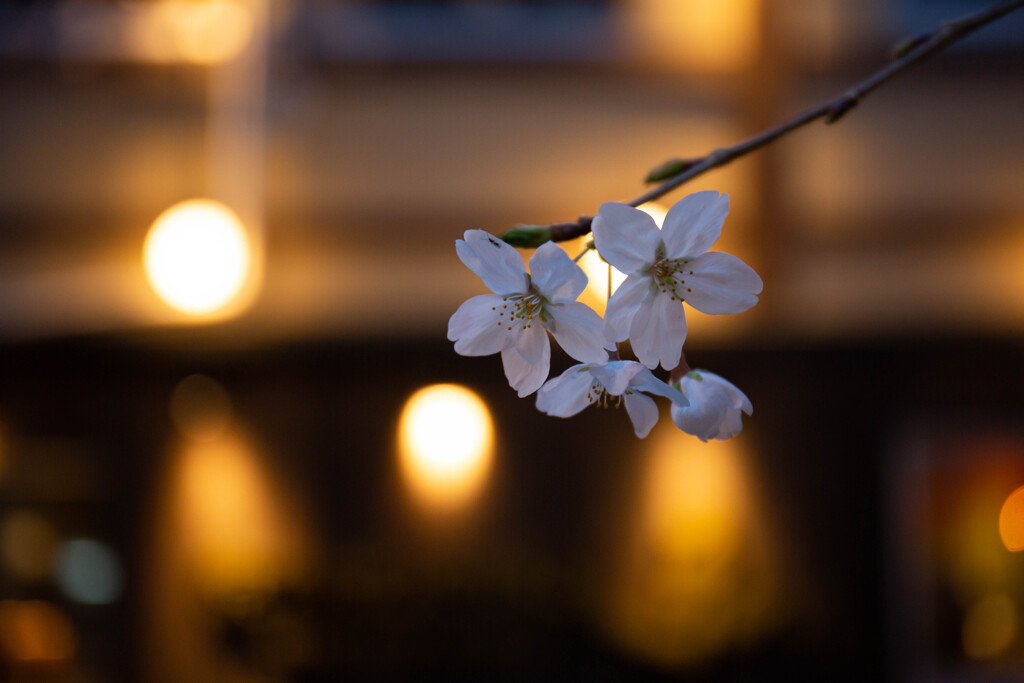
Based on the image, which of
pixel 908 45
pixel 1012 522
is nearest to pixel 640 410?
pixel 908 45

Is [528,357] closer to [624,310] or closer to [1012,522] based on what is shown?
[624,310]

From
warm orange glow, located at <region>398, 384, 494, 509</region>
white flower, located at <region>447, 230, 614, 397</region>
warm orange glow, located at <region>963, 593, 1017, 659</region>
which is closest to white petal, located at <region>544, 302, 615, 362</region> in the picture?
white flower, located at <region>447, 230, 614, 397</region>

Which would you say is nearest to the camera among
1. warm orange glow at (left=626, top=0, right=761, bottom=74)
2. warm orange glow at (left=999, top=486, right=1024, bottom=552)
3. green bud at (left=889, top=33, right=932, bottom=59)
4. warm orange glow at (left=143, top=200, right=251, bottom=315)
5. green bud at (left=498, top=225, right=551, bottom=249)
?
green bud at (left=498, top=225, right=551, bottom=249)

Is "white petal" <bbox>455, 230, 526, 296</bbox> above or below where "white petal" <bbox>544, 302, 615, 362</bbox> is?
above

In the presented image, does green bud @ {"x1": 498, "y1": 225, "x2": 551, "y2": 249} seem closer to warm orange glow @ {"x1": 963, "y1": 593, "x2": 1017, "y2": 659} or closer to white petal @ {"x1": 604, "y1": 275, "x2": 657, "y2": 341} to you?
white petal @ {"x1": 604, "y1": 275, "x2": 657, "y2": 341}

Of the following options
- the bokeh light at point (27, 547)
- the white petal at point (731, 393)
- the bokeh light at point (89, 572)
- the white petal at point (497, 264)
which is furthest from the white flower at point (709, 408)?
the bokeh light at point (27, 547)

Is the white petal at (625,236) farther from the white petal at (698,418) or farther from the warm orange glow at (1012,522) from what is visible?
the warm orange glow at (1012,522)

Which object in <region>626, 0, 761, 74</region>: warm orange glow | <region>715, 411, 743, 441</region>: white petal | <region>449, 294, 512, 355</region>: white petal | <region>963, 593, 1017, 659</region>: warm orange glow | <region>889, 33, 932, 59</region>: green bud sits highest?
<region>626, 0, 761, 74</region>: warm orange glow

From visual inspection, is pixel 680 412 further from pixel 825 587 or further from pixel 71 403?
pixel 71 403
